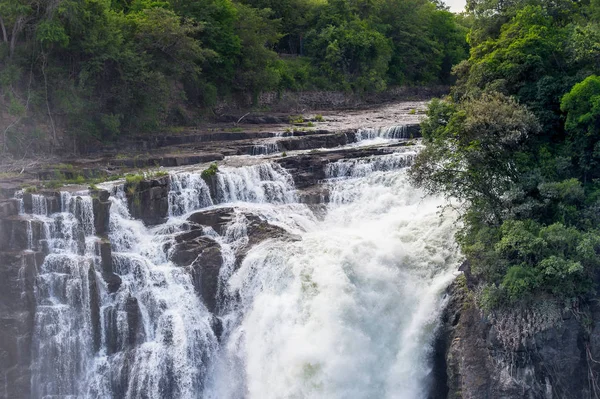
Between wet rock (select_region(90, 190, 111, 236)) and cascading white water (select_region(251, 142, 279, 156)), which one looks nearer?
wet rock (select_region(90, 190, 111, 236))

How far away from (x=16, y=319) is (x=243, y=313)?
690 centimetres

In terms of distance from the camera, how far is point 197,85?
1566 inches

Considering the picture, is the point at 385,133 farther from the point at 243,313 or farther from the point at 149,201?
the point at 243,313

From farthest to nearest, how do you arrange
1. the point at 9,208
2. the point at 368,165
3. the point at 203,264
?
the point at 368,165, the point at 203,264, the point at 9,208

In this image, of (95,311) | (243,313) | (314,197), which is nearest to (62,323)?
(95,311)

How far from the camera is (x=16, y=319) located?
810 inches

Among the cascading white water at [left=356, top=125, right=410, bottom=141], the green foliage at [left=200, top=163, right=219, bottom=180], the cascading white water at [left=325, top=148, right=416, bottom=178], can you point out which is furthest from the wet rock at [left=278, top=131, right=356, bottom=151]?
the green foliage at [left=200, top=163, right=219, bottom=180]

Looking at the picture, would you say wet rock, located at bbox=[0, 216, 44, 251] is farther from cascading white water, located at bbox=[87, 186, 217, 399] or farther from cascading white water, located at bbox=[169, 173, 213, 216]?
cascading white water, located at bbox=[169, 173, 213, 216]

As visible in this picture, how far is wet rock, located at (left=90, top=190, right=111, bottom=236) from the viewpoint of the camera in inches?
919

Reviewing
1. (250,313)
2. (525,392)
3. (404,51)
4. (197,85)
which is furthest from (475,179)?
(404,51)

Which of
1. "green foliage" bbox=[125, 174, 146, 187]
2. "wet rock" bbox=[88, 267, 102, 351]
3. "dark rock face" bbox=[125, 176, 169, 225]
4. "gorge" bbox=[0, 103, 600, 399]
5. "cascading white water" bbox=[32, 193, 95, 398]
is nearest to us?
"gorge" bbox=[0, 103, 600, 399]

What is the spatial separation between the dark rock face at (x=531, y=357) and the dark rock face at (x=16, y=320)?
41.9 feet

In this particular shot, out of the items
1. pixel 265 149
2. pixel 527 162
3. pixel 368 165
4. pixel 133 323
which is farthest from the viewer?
pixel 265 149

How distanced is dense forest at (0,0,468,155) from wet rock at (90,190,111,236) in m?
8.02
